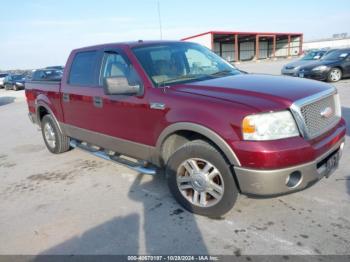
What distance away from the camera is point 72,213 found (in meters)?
3.70

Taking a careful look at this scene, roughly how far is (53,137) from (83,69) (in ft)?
6.02

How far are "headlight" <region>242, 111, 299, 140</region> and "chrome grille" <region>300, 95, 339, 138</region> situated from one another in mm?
225

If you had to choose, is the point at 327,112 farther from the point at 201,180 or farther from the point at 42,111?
the point at 42,111

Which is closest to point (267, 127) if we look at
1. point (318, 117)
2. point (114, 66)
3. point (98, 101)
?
point (318, 117)

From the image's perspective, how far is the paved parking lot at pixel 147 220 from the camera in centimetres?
290

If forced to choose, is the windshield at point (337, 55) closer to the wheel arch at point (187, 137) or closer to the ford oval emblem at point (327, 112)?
the ford oval emblem at point (327, 112)

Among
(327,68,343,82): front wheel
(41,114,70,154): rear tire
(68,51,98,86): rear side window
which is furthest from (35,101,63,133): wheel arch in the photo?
(327,68,343,82): front wheel

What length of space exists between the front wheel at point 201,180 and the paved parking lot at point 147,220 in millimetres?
153

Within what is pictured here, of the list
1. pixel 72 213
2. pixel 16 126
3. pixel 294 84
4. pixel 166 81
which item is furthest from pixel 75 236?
pixel 16 126

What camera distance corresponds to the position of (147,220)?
340 cm

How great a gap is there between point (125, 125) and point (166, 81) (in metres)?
0.79

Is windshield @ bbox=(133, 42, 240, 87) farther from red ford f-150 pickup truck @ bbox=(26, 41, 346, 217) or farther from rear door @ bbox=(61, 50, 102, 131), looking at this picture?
rear door @ bbox=(61, 50, 102, 131)

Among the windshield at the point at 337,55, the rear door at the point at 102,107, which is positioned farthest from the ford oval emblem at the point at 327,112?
the windshield at the point at 337,55

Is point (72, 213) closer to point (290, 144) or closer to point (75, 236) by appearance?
point (75, 236)
